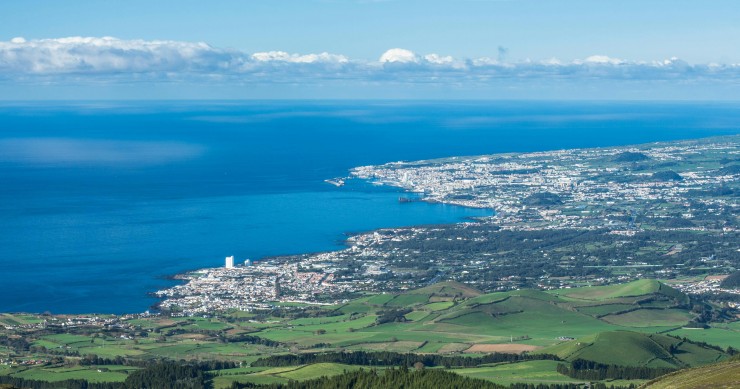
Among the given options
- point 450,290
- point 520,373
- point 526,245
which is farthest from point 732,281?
point 520,373

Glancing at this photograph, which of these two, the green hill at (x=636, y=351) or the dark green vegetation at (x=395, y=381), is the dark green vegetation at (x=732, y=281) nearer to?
the green hill at (x=636, y=351)

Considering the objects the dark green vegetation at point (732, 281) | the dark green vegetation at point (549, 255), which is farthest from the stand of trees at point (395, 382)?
the dark green vegetation at point (732, 281)

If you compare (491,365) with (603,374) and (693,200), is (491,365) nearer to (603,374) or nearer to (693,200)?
(603,374)

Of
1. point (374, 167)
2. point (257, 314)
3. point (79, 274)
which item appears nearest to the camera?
point (257, 314)

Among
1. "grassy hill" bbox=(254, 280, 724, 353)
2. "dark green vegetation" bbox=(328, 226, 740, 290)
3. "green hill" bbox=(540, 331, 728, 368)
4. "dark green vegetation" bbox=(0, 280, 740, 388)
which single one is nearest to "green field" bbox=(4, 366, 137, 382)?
"dark green vegetation" bbox=(0, 280, 740, 388)

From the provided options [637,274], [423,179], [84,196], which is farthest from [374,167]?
[637,274]

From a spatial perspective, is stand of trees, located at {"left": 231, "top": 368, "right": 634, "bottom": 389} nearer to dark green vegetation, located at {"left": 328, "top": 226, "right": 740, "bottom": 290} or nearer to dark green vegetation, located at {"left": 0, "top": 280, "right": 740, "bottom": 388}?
dark green vegetation, located at {"left": 0, "top": 280, "right": 740, "bottom": 388}
